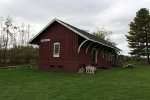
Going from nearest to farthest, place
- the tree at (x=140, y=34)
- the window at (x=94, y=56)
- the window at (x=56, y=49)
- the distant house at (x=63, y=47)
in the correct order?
the distant house at (x=63, y=47)
the window at (x=56, y=49)
the window at (x=94, y=56)
the tree at (x=140, y=34)

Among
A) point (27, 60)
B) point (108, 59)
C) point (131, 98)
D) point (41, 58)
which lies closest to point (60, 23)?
point (41, 58)

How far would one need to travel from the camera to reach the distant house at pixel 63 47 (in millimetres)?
26781

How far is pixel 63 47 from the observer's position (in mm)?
27469

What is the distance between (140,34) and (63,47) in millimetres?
26159

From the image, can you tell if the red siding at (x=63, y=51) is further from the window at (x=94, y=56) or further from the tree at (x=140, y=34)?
the tree at (x=140, y=34)

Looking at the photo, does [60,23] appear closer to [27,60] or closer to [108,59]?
[108,59]

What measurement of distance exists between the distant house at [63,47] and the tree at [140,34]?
22.0m

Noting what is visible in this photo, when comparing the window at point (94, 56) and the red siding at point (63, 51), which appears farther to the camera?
the window at point (94, 56)

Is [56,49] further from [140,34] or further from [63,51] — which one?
[140,34]

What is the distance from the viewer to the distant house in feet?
87.9

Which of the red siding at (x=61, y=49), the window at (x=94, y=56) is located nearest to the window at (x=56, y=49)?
the red siding at (x=61, y=49)

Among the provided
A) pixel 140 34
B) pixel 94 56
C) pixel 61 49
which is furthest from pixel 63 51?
pixel 140 34

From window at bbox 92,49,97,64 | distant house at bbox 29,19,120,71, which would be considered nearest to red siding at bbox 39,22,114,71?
distant house at bbox 29,19,120,71

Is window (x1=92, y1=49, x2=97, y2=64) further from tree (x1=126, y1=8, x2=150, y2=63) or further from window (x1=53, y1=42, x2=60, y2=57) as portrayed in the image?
tree (x1=126, y1=8, x2=150, y2=63)
